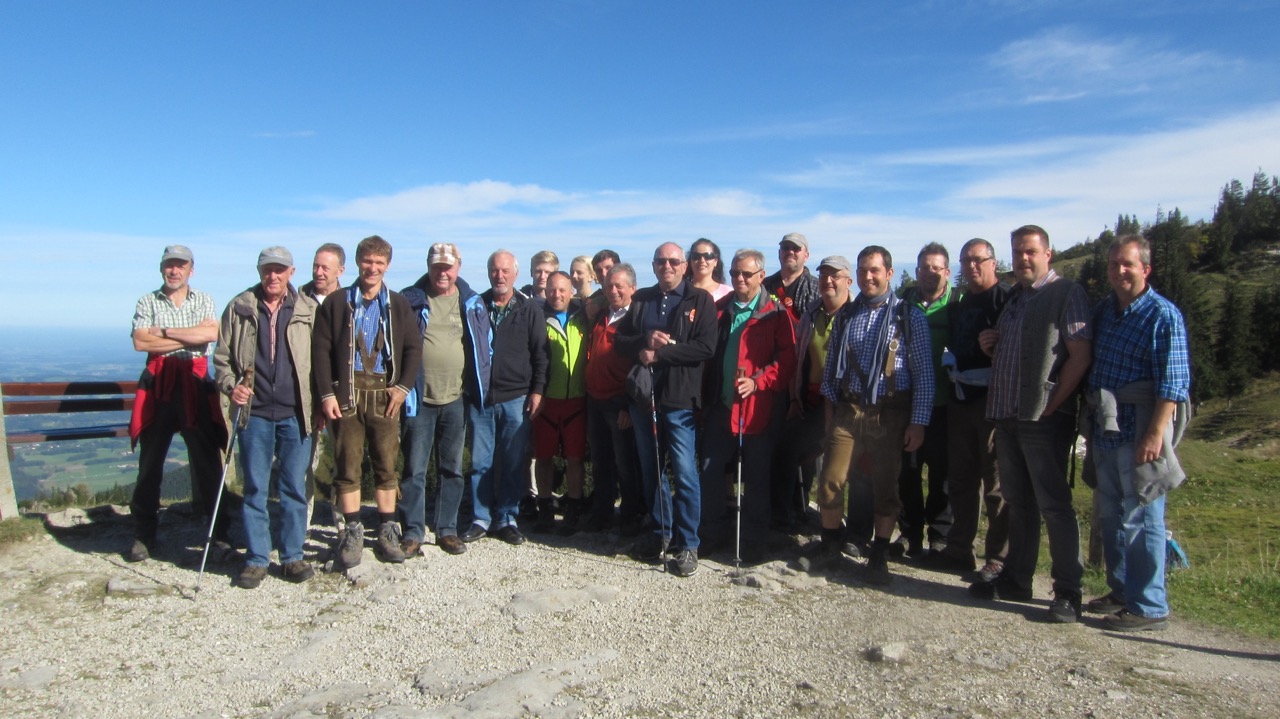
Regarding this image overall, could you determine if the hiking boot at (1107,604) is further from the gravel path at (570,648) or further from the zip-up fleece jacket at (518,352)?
the zip-up fleece jacket at (518,352)

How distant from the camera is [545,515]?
812 cm

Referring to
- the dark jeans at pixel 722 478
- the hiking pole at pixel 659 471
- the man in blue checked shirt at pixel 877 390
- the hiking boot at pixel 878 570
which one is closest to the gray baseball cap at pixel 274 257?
the hiking pole at pixel 659 471

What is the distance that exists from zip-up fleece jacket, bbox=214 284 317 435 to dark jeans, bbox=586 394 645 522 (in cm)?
250

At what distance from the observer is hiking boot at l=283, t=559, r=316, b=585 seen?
21.2 ft

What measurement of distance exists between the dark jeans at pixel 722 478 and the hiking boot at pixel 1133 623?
266 cm

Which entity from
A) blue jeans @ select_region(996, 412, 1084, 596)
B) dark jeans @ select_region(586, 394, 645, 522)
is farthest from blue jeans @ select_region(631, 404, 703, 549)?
blue jeans @ select_region(996, 412, 1084, 596)

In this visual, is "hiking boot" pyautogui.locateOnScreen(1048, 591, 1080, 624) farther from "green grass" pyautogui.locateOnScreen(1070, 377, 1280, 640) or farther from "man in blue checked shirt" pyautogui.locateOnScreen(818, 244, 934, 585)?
"man in blue checked shirt" pyautogui.locateOnScreen(818, 244, 934, 585)

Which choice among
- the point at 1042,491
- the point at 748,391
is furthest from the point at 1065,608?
the point at 748,391

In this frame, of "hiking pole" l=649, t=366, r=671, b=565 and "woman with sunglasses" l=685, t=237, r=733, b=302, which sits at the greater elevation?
"woman with sunglasses" l=685, t=237, r=733, b=302

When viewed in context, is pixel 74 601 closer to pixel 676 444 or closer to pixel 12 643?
pixel 12 643

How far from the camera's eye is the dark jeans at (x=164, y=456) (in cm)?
691

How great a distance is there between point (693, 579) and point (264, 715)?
3237 mm

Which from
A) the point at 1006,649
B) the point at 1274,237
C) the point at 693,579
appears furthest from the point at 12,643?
the point at 1274,237

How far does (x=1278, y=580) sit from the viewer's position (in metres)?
6.86
